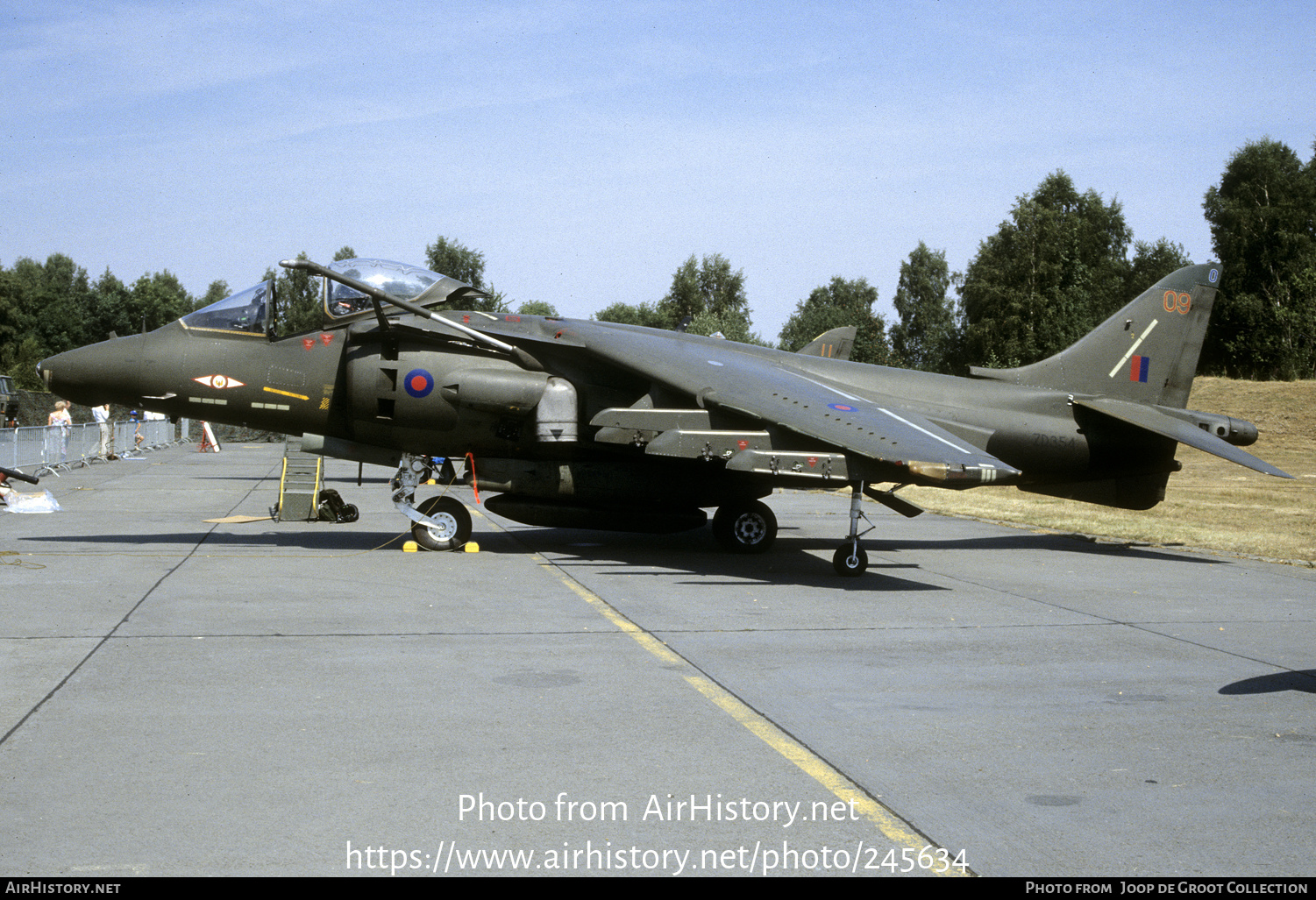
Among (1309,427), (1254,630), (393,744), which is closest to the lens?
(393,744)

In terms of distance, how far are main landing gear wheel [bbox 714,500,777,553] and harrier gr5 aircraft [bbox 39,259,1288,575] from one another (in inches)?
1.0

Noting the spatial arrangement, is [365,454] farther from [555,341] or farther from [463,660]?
[463,660]

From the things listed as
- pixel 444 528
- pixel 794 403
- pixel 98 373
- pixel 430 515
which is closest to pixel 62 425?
pixel 98 373

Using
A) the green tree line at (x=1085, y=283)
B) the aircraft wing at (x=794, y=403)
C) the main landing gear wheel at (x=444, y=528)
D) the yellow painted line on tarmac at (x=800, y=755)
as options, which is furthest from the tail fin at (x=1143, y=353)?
the green tree line at (x=1085, y=283)

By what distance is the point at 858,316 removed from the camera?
9588cm

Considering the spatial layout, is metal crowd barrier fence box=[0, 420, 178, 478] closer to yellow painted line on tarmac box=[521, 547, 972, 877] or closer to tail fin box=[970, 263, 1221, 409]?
yellow painted line on tarmac box=[521, 547, 972, 877]

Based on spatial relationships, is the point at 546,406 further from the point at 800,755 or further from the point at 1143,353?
the point at 1143,353

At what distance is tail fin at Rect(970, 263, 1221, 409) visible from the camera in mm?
16125

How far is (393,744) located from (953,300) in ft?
324

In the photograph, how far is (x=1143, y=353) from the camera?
52.9 feet

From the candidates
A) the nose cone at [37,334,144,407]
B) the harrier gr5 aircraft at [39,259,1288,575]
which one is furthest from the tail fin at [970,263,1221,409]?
the nose cone at [37,334,144,407]

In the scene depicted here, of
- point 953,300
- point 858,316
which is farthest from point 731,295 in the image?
point 953,300

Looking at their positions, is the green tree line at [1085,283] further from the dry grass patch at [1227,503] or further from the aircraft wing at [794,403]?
the aircraft wing at [794,403]

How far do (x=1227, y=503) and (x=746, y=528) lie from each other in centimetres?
1627
